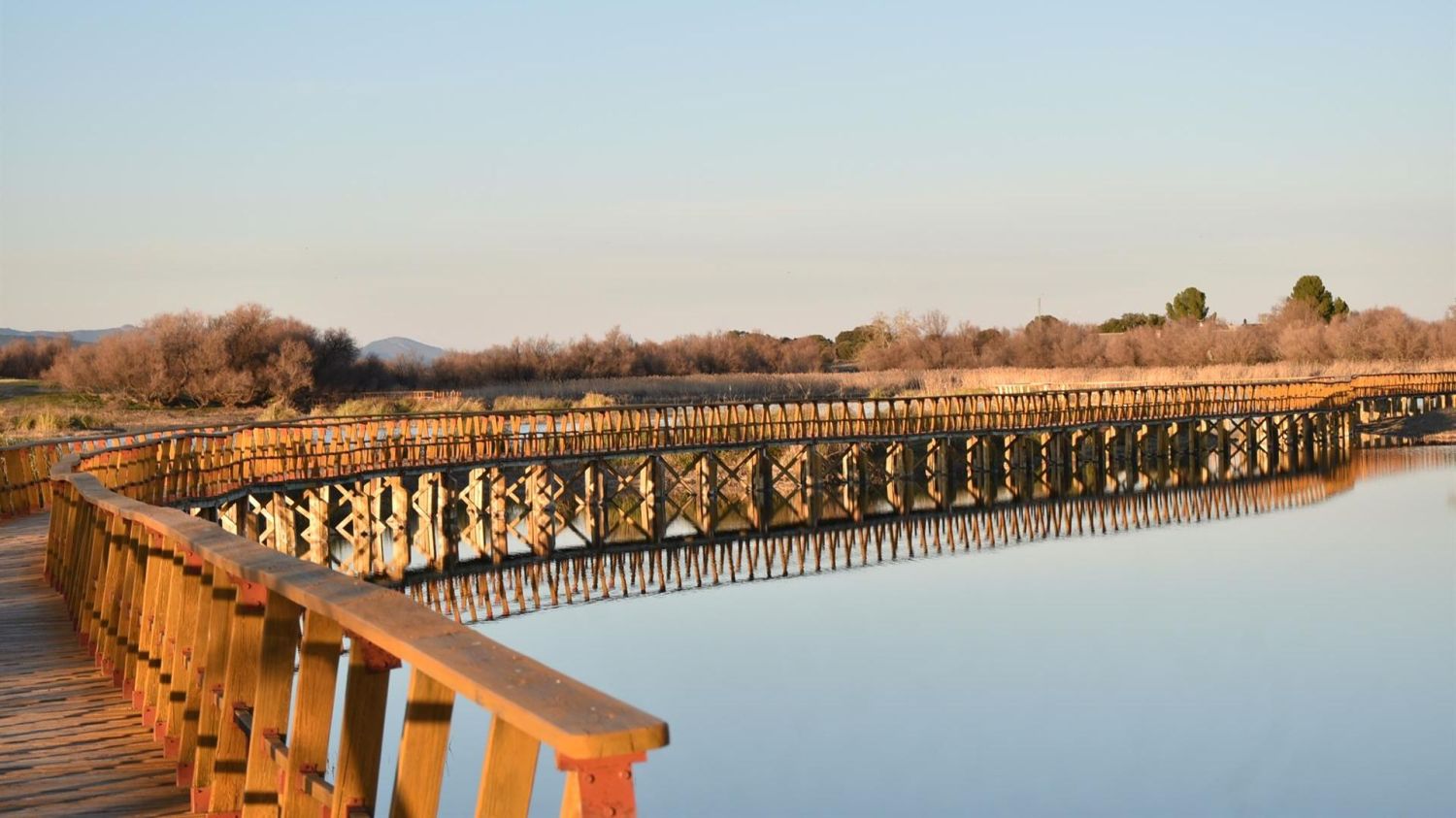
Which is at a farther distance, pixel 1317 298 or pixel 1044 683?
pixel 1317 298

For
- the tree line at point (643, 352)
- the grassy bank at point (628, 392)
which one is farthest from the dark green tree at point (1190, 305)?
the grassy bank at point (628, 392)

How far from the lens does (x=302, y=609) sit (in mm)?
4684

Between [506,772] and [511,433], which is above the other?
[506,772]

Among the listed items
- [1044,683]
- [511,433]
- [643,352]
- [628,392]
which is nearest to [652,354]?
[643,352]

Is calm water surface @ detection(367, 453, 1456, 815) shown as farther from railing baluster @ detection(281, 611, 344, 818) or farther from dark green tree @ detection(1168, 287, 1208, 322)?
dark green tree @ detection(1168, 287, 1208, 322)

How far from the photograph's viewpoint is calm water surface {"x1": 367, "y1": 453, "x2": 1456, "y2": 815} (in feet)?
49.6

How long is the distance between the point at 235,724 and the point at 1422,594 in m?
24.5

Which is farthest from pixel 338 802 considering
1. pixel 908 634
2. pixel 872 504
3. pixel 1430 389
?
pixel 1430 389

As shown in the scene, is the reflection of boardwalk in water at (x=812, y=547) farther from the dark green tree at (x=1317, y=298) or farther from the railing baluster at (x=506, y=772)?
the dark green tree at (x=1317, y=298)

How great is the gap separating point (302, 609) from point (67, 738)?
282cm

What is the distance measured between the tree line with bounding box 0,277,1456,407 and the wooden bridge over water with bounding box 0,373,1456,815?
58.1 feet

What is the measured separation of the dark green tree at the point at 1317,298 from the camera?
111562 millimetres

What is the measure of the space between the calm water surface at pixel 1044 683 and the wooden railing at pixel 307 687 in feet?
22.6

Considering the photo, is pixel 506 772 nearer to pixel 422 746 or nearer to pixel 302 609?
pixel 422 746
